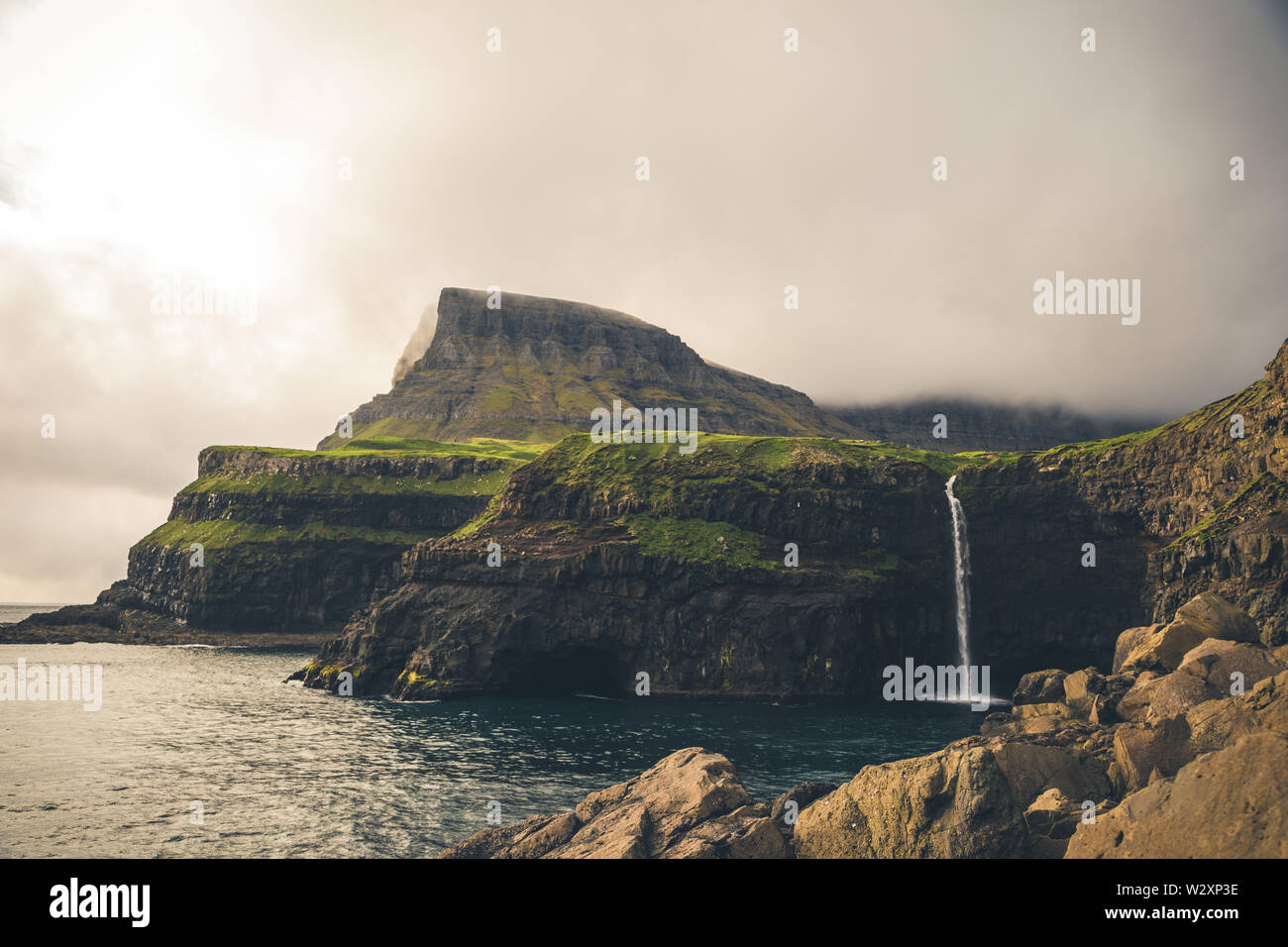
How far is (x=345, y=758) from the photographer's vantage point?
206ft

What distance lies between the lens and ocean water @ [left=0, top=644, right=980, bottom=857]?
44.6 meters

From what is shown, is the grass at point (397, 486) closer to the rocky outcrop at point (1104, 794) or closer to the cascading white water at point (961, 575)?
the cascading white water at point (961, 575)

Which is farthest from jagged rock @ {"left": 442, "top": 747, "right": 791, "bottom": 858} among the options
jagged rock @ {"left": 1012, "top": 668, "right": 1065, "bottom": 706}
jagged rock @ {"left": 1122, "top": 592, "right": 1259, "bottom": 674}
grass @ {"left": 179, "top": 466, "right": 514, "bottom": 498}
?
grass @ {"left": 179, "top": 466, "right": 514, "bottom": 498}

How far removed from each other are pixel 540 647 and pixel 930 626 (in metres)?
54.0

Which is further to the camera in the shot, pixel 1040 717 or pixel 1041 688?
pixel 1041 688

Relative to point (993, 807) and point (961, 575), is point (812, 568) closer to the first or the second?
point (961, 575)

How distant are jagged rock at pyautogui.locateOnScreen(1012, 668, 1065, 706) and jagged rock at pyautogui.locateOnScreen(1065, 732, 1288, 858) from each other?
5203cm

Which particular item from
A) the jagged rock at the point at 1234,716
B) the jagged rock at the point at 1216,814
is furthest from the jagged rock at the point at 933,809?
the jagged rock at the point at 1234,716

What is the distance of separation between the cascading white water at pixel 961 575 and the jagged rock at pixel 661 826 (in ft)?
268

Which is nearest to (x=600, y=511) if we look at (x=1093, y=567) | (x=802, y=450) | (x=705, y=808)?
(x=802, y=450)

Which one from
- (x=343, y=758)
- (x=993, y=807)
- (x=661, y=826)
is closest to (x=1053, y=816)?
(x=993, y=807)

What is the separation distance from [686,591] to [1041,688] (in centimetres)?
4418

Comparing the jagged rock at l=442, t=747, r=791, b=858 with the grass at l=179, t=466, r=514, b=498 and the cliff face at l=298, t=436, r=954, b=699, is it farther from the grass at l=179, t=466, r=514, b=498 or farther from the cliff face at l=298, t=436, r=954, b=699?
the grass at l=179, t=466, r=514, b=498

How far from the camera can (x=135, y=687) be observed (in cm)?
10238
